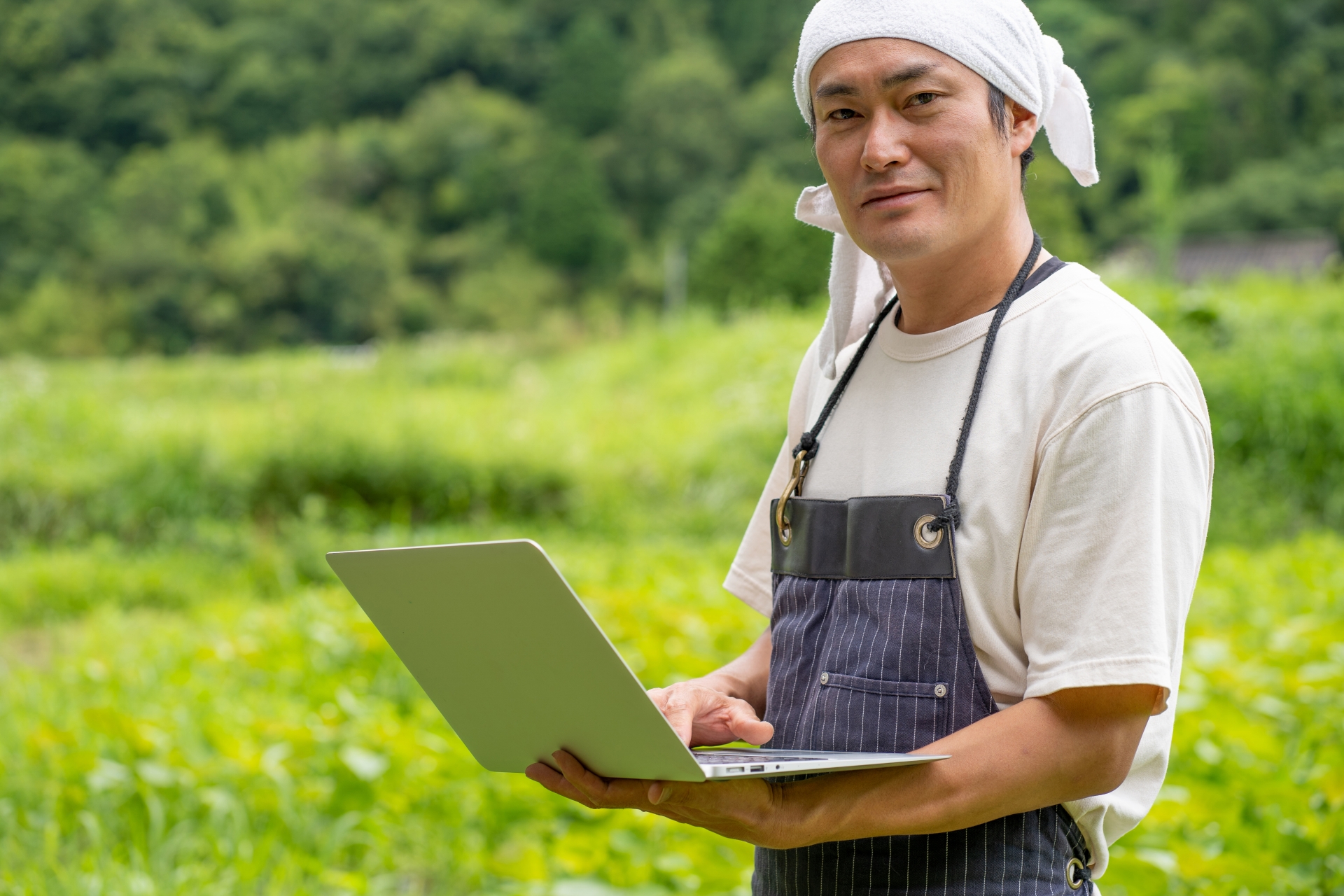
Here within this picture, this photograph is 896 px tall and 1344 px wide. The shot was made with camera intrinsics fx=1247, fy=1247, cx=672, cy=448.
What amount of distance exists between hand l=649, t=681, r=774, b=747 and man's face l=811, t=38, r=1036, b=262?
44cm

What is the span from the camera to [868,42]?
104 cm

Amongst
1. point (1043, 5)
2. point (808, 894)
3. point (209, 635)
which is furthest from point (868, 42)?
point (1043, 5)

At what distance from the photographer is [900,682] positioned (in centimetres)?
105

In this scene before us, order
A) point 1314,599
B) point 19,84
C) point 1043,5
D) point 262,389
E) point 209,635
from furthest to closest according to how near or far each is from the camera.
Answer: point 19,84
point 1043,5
point 262,389
point 209,635
point 1314,599

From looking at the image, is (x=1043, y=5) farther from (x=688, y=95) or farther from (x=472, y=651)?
(x=472, y=651)

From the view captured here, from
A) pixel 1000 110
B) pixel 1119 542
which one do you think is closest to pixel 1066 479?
pixel 1119 542

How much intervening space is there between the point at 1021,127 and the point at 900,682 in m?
0.50

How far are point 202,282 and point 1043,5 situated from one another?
26.5m

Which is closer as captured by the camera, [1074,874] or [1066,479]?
[1066,479]

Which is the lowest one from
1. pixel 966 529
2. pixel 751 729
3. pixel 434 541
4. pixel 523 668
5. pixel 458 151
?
pixel 458 151

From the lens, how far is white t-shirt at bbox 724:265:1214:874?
0.93m

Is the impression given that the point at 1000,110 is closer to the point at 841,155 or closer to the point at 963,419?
the point at 841,155

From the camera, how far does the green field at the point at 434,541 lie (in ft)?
8.14

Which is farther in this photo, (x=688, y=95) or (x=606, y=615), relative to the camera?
(x=688, y=95)
